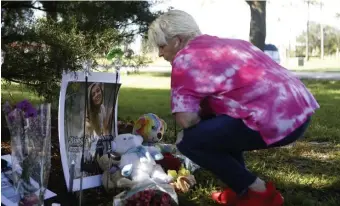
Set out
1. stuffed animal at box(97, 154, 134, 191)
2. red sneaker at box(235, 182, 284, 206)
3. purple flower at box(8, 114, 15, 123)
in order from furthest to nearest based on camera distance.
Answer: stuffed animal at box(97, 154, 134, 191)
red sneaker at box(235, 182, 284, 206)
purple flower at box(8, 114, 15, 123)

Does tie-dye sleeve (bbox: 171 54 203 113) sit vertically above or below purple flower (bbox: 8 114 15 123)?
above

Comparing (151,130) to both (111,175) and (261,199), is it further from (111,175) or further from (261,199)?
(261,199)

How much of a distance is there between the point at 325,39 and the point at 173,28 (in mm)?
49759

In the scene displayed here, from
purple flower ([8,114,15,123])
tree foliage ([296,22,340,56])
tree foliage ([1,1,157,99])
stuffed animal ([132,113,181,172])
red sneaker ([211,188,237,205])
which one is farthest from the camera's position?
tree foliage ([296,22,340,56])

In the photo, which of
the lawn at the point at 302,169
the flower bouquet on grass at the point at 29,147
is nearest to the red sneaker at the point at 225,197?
the lawn at the point at 302,169

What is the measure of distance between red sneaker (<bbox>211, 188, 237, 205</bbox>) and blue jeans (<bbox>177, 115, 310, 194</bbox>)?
13cm

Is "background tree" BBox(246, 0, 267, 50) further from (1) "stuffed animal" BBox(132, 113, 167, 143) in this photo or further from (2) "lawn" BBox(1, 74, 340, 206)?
(1) "stuffed animal" BBox(132, 113, 167, 143)

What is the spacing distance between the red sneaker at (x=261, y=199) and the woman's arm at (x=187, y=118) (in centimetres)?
37

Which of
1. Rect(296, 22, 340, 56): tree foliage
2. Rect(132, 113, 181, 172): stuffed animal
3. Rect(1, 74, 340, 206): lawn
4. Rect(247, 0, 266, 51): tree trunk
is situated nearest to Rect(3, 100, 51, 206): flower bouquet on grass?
Rect(1, 74, 340, 206): lawn

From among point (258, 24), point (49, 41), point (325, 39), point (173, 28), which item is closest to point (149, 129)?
point (49, 41)

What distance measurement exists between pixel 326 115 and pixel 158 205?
11.7ft

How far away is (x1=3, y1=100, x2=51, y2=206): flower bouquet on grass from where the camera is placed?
1.73 metres

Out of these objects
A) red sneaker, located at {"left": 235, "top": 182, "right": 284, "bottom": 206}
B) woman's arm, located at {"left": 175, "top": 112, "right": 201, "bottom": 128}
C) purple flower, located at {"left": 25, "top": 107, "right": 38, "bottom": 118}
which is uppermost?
purple flower, located at {"left": 25, "top": 107, "right": 38, "bottom": 118}

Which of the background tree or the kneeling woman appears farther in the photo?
the background tree
